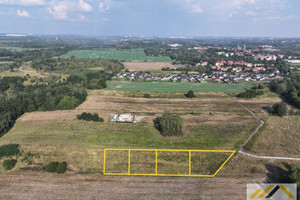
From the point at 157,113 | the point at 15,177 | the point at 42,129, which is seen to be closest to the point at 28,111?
the point at 42,129

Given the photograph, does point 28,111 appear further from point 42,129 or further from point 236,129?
point 236,129

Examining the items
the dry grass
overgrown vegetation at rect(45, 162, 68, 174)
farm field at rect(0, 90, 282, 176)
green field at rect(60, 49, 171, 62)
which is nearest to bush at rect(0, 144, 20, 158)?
farm field at rect(0, 90, 282, 176)

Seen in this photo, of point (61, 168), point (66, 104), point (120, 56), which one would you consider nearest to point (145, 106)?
point (66, 104)

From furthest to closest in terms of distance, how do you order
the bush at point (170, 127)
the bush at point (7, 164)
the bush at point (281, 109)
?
the bush at point (281, 109)
the bush at point (170, 127)
the bush at point (7, 164)

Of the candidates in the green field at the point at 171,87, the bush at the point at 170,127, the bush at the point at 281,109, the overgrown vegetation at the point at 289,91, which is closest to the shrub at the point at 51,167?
the bush at the point at 170,127

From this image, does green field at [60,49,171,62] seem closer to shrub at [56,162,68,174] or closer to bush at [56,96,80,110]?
bush at [56,96,80,110]

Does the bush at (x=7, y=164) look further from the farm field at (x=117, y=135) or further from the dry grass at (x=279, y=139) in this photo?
the dry grass at (x=279, y=139)
